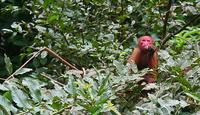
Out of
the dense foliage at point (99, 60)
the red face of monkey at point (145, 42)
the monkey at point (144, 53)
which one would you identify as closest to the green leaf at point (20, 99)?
the dense foliage at point (99, 60)

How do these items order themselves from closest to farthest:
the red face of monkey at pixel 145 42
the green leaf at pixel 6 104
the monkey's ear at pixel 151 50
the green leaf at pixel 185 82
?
the green leaf at pixel 6 104 < the green leaf at pixel 185 82 < the monkey's ear at pixel 151 50 < the red face of monkey at pixel 145 42

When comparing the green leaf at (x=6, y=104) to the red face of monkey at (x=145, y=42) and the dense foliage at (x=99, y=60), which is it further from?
the red face of monkey at (x=145, y=42)

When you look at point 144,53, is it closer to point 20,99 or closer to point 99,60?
point 99,60

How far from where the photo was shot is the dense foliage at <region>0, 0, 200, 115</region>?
145cm

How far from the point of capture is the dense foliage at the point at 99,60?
145 cm

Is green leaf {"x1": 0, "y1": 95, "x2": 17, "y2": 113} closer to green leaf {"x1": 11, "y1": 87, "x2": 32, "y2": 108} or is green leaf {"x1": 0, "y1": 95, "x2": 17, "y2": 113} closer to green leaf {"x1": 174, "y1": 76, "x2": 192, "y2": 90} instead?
green leaf {"x1": 11, "y1": 87, "x2": 32, "y2": 108}

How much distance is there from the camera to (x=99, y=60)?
2.53 metres

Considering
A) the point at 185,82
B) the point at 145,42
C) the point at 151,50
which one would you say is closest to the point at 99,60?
the point at 151,50

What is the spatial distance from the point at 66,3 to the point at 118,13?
1.31 ft

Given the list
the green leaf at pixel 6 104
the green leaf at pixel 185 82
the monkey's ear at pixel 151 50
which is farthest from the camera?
the monkey's ear at pixel 151 50

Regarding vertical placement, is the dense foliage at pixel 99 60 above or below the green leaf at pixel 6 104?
below

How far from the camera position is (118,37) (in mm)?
2992

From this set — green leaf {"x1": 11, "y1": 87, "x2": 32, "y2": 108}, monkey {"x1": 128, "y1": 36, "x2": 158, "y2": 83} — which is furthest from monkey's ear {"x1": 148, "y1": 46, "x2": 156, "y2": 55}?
green leaf {"x1": 11, "y1": 87, "x2": 32, "y2": 108}

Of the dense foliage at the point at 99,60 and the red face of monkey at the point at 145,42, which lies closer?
the dense foliage at the point at 99,60
